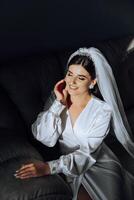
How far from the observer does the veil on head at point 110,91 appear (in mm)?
1488

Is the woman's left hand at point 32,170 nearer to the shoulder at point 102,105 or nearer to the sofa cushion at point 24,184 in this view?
the sofa cushion at point 24,184

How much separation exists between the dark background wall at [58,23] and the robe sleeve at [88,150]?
1.92 ft

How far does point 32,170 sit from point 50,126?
0.79 feet

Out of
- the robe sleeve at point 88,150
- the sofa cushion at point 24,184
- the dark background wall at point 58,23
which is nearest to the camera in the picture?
the sofa cushion at point 24,184

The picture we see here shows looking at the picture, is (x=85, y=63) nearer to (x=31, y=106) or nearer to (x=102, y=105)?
(x=102, y=105)

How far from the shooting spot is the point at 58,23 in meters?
1.99

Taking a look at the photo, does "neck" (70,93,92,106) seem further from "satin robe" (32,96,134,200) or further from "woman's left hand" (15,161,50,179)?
"woman's left hand" (15,161,50,179)

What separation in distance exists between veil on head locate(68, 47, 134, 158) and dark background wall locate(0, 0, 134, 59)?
442 millimetres

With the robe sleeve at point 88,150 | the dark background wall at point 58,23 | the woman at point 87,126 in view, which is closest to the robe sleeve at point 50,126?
the woman at point 87,126

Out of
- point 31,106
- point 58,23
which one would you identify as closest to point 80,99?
point 31,106

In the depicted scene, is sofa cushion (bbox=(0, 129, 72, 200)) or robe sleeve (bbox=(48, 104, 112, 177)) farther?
robe sleeve (bbox=(48, 104, 112, 177))

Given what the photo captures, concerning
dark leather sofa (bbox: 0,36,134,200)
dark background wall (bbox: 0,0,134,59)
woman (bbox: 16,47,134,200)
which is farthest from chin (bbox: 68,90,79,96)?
dark background wall (bbox: 0,0,134,59)

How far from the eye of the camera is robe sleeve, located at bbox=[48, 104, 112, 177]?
1427mm

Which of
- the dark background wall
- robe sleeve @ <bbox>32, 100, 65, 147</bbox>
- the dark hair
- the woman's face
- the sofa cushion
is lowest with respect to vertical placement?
the sofa cushion
